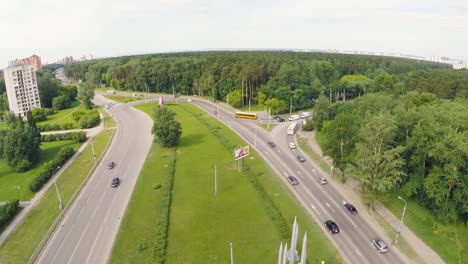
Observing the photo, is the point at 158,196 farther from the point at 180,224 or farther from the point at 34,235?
the point at 34,235

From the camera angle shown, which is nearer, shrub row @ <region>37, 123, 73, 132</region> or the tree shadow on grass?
the tree shadow on grass

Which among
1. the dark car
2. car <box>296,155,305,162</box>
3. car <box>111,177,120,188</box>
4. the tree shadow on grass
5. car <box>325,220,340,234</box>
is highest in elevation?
the dark car

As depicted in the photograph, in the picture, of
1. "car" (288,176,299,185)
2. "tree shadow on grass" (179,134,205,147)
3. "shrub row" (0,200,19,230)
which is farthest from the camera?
"tree shadow on grass" (179,134,205,147)

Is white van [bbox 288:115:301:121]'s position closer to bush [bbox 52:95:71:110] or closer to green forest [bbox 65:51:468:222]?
green forest [bbox 65:51:468:222]

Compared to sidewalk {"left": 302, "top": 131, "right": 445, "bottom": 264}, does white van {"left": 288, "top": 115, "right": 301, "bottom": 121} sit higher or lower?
higher

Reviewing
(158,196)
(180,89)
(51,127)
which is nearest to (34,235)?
(158,196)

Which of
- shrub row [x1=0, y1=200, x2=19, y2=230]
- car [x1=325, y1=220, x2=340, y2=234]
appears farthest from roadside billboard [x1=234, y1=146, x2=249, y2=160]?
shrub row [x1=0, y1=200, x2=19, y2=230]

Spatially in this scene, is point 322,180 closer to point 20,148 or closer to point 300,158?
point 300,158
